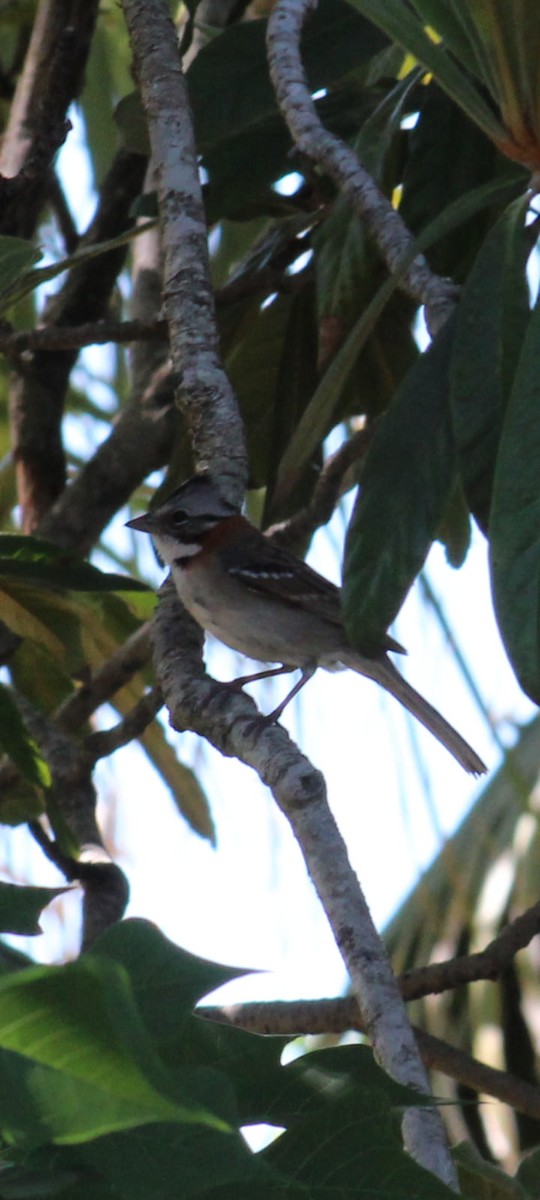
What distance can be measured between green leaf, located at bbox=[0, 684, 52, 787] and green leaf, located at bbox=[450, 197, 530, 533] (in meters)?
1.24

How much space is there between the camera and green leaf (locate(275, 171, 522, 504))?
2586 millimetres

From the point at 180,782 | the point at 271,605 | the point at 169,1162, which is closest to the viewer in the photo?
the point at 169,1162

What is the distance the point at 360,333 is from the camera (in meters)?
2.66

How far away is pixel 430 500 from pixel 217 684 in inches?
21.9

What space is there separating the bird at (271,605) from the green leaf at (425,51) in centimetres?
167

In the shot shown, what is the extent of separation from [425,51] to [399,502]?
2.62 ft

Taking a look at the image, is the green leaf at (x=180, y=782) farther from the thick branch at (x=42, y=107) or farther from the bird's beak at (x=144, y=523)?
the thick branch at (x=42, y=107)

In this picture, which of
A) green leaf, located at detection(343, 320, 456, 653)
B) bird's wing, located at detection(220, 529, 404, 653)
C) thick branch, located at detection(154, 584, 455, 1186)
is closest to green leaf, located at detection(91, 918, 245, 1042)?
thick branch, located at detection(154, 584, 455, 1186)

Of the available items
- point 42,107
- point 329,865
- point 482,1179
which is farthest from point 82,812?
point 329,865

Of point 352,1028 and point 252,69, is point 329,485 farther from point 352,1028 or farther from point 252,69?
point 352,1028

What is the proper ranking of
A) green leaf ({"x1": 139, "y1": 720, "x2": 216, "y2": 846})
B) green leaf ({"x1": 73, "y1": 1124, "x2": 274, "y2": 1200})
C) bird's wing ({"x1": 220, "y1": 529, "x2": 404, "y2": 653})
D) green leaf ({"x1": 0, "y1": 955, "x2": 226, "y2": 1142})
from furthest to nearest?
green leaf ({"x1": 139, "y1": 720, "x2": 216, "y2": 846}) < bird's wing ({"x1": 220, "y1": 529, "x2": 404, "y2": 653}) < green leaf ({"x1": 73, "y1": 1124, "x2": 274, "y2": 1200}) < green leaf ({"x1": 0, "y1": 955, "x2": 226, "y2": 1142})

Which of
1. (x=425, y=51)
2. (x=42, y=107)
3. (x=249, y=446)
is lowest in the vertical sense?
(x=425, y=51)

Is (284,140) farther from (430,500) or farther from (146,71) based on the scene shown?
(430,500)

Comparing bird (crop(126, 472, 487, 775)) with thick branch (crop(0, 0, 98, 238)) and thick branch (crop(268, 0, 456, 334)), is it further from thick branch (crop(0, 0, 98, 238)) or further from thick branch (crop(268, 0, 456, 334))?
thick branch (crop(268, 0, 456, 334))
